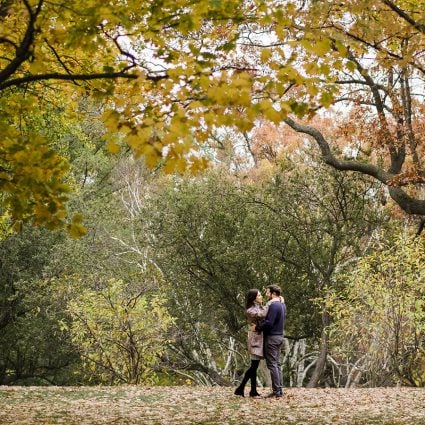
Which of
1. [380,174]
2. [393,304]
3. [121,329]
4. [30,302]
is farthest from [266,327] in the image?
[30,302]

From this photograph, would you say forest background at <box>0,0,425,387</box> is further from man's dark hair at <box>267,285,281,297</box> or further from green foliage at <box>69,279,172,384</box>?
man's dark hair at <box>267,285,281,297</box>

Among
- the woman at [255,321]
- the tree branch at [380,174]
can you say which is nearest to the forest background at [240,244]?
the tree branch at [380,174]

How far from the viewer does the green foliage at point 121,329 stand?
46.4 ft

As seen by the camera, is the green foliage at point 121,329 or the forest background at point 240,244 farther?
the green foliage at point 121,329

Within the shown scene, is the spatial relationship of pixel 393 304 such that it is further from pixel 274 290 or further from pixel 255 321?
pixel 255 321

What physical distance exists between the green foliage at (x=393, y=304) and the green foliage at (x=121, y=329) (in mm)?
4206

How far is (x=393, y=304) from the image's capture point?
44.0ft

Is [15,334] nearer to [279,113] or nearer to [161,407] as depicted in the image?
[161,407]

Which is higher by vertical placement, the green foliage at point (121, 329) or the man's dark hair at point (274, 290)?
the man's dark hair at point (274, 290)

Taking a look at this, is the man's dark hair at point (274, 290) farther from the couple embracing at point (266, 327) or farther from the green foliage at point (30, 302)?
the green foliage at point (30, 302)

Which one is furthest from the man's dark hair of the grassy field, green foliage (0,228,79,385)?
green foliage (0,228,79,385)

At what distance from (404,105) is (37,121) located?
7.94m

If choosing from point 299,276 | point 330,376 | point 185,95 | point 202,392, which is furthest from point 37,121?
point 330,376

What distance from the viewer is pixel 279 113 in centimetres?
435
